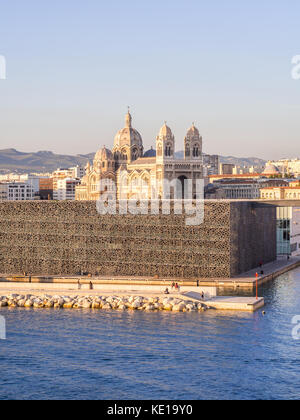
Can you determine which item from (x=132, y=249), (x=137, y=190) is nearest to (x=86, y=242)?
(x=132, y=249)

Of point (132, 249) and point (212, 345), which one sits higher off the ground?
point (132, 249)

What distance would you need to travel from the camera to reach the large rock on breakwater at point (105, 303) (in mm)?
46938

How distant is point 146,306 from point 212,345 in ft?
34.7

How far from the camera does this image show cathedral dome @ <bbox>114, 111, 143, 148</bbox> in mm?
143875

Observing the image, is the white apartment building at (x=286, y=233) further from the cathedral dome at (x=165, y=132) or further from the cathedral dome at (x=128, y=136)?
the cathedral dome at (x=128, y=136)

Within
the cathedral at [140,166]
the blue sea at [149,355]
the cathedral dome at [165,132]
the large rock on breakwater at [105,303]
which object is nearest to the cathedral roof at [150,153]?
the cathedral at [140,166]

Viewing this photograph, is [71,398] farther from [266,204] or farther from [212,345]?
[266,204]

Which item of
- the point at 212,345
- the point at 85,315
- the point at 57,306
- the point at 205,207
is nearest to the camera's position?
the point at 212,345

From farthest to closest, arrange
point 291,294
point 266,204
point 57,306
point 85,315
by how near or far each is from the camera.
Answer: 1. point 266,204
2. point 291,294
3. point 57,306
4. point 85,315

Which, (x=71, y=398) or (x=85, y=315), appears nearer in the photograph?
(x=71, y=398)

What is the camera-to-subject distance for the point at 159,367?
1335 inches

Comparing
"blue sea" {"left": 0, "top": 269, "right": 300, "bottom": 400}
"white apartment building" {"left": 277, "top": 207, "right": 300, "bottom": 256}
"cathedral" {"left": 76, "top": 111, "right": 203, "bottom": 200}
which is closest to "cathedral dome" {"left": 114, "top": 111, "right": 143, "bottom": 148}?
"cathedral" {"left": 76, "top": 111, "right": 203, "bottom": 200}

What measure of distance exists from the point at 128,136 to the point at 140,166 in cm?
1053

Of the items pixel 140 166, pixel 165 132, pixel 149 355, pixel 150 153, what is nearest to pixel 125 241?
pixel 149 355
